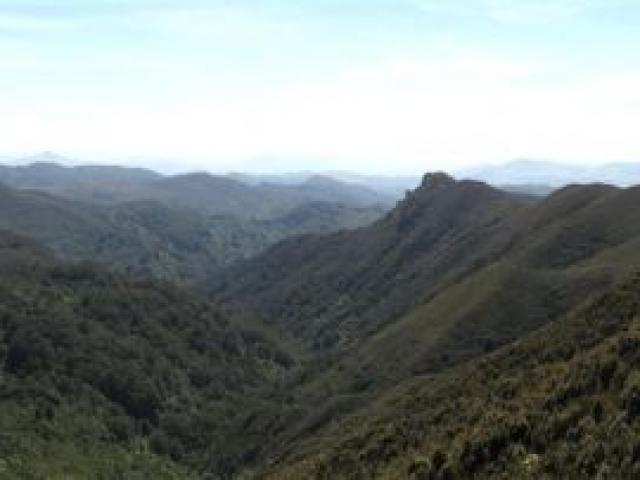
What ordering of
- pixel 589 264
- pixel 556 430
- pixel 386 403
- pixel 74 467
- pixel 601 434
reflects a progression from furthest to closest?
pixel 589 264 < pixel 74 467 < pixel 386 403 < pixel 556 430 < pixel 601 434

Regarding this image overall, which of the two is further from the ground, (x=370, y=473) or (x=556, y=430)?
(x=556, y=430)

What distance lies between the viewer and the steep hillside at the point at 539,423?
42.5 m

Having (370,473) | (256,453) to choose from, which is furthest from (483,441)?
(256,453)

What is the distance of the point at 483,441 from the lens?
5122cm

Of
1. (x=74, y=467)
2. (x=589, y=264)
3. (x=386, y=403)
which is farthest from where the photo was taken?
(x=589, y=264)

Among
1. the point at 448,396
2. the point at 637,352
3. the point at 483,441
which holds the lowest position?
the point at 448,396

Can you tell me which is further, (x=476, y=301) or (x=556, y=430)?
(x=476, y=301)

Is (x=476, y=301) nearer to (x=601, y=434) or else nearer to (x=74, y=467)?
(x=74, y=467)

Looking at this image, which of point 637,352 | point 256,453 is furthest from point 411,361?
point 637,352

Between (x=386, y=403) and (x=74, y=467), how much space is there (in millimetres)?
55282

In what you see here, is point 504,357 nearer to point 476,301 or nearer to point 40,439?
point 476,301

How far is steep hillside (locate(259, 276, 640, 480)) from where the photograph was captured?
139 feet

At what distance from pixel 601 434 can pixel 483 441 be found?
363 inches

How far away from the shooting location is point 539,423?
4922 cm
